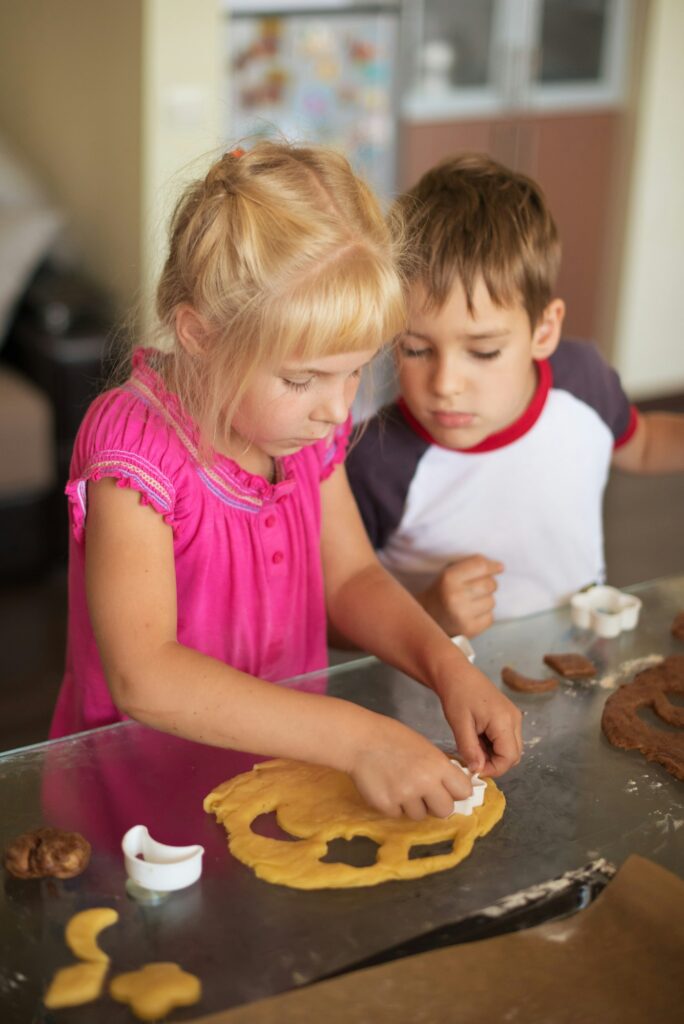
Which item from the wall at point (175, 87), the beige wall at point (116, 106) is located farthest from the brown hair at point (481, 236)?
the wall at point (175, 87)

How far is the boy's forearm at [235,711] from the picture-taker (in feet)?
3.33

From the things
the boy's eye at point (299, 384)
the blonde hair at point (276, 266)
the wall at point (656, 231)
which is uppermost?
the blonde hair at point (276, 266)

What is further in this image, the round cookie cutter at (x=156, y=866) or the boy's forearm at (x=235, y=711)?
the boy's forearm at (x=235, y=711)

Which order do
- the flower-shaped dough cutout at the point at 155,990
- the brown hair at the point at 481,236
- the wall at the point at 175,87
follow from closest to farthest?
1. the flower-shaped dough cutout at the point at 155,990
2. the brown hair at the point at 481,236
3. the wall at the point at 175,87

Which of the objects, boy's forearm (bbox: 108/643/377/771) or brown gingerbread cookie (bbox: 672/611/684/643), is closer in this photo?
boy's forearm (bbox: 108/643/377/771)

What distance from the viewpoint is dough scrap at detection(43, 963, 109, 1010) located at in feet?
2.61

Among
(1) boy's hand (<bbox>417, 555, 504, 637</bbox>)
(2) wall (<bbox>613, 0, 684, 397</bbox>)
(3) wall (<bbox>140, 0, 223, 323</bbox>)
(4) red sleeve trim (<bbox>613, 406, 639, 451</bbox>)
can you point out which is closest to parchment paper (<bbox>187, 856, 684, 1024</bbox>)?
(1) boy's hand (<bbox>417, 555, 504, 637</bbox>)

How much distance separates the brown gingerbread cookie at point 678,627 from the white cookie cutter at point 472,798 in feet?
1.31

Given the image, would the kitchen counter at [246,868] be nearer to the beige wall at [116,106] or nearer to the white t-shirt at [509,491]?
the white t-shirt at [509,491]

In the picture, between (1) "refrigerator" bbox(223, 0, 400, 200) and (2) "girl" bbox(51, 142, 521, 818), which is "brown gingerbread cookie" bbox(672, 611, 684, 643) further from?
(1) "refrigerator" bbox(223, 0, 400, 200)

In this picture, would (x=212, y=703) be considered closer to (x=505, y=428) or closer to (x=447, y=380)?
(x=447, y=380)

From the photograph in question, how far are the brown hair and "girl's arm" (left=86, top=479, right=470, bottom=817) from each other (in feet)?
1.56

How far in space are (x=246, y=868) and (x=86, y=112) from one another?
2.98m

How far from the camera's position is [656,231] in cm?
460
